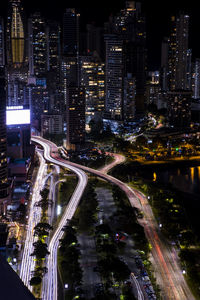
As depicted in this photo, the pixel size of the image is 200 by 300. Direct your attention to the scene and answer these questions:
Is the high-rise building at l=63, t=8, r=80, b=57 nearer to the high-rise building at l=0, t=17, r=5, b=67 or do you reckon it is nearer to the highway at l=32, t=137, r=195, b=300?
the high-rise building at l=0, t=17, r=5, b=67

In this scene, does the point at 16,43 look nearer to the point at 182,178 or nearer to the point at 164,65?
the point at 164,65

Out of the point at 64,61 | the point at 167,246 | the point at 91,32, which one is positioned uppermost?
the point at 91,32

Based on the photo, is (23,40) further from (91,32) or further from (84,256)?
(84,256)

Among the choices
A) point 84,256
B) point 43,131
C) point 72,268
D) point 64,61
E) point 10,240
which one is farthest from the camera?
point 64,61

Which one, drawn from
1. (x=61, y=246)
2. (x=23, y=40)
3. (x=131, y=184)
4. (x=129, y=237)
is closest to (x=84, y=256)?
(x=61, y=246)

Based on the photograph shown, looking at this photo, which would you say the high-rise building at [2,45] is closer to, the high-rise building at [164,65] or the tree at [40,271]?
the high-rise building at [164,65]

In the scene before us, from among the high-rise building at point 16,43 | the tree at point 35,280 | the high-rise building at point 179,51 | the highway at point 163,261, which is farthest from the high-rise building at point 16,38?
the tree at point 35,280

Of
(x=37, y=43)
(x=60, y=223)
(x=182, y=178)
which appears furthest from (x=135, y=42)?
(x=60, y=223)
